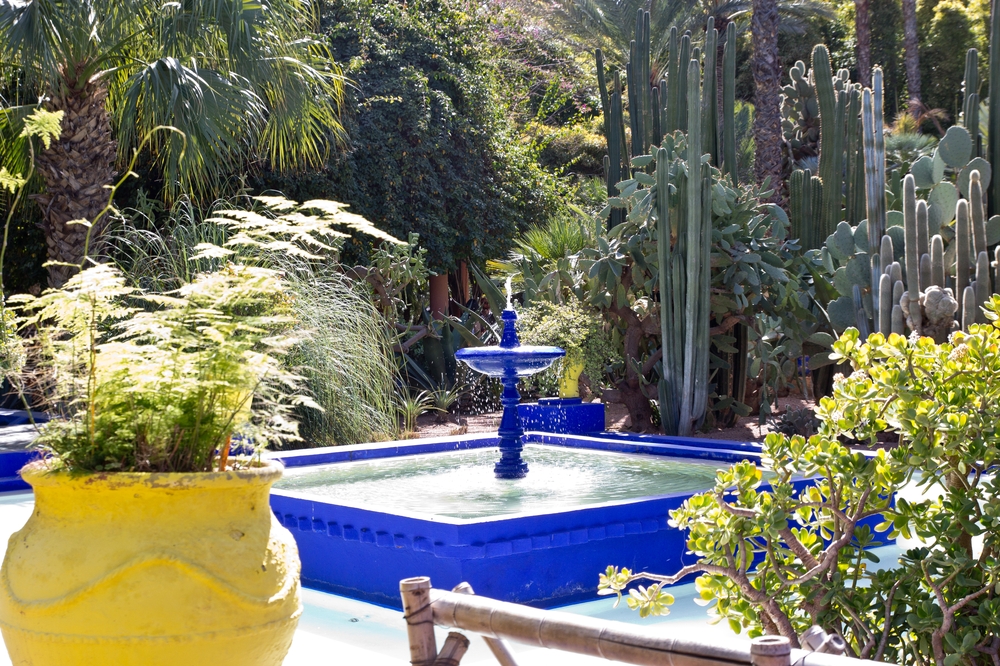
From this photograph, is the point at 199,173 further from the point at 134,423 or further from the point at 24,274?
the point at 134,423

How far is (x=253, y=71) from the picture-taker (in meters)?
9.34

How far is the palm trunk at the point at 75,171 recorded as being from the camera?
9523 millimetres

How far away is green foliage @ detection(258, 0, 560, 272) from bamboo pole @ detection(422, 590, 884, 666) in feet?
39.8

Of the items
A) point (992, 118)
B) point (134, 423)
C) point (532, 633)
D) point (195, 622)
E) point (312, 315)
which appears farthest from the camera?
point (992, 118)

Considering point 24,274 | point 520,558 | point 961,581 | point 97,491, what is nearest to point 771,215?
point 520,558

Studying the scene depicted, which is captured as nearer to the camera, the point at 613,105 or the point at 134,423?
the point at 134,423

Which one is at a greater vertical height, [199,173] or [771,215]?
[199,173]

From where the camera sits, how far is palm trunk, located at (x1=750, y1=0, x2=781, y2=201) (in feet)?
40.7

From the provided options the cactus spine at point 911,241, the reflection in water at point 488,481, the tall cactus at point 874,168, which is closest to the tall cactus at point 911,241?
the cactus spine at point 911,241

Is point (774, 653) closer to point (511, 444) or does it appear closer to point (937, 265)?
point (511, 444)

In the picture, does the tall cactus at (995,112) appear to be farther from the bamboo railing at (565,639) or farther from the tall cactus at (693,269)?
the bamboo railing at (565,639)

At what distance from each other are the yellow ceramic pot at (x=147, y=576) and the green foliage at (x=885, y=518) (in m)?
0.84

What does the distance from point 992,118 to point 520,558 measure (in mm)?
7198

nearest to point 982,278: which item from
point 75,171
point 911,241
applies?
point 911,241
